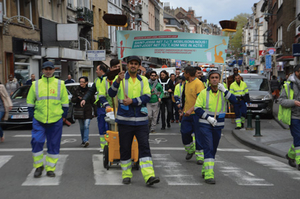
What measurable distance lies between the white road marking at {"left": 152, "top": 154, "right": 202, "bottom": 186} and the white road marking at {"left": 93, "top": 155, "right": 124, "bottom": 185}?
2.52 feet

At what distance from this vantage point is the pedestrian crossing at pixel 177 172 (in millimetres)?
6984

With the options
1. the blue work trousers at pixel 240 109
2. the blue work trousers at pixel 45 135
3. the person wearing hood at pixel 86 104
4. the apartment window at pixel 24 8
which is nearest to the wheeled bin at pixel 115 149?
the blue work trousers at pixel 45 135

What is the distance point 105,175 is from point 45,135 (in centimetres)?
122

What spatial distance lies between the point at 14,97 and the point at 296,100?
36.8 ft

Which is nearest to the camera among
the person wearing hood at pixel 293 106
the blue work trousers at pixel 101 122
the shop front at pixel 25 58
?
the person wearing hood at pixel 293 106

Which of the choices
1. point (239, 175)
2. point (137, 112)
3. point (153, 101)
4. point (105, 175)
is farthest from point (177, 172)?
point (153, 101)

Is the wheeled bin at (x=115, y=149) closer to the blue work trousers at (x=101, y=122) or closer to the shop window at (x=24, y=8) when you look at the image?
the blue work trousers at (x=101, y=122)

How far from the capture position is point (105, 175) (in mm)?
7516

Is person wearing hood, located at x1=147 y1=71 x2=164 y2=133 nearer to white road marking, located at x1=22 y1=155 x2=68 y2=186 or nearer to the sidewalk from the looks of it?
the sidewalk

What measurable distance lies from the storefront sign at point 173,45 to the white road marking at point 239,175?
2220 mm

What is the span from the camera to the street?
20.7ft

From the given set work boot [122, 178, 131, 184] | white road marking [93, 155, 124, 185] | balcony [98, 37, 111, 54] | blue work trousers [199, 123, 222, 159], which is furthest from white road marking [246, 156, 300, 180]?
balcony [98, 37, 111, 54]

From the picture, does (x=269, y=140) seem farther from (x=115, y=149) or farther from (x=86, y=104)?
(x=115, y=149)

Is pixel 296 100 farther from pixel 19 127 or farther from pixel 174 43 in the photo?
pixel 19 127
